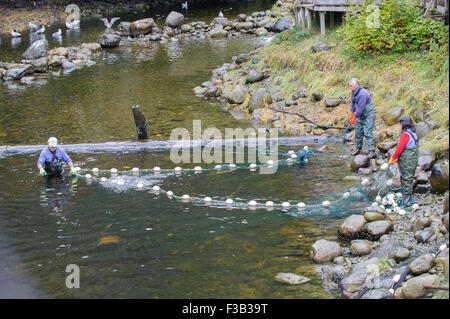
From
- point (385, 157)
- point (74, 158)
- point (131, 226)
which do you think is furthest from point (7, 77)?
point (385, 157)

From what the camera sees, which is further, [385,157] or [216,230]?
[385,157]

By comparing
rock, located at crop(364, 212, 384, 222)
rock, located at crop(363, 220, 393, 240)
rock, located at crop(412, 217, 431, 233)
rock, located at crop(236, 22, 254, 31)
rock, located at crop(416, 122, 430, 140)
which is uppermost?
rock, located at crop(236, 22, 254, 31)

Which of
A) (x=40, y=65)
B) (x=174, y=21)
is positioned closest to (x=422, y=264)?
(x=40, y=65)

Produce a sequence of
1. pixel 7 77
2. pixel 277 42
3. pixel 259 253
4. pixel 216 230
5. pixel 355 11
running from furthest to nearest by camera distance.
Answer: pixel 7 77
pixel 277 42
pixel 355 11
pixel 216 230
pixel 259 253

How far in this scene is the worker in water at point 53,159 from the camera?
13148 millimetres

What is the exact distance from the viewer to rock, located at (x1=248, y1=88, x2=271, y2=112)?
18414 mm

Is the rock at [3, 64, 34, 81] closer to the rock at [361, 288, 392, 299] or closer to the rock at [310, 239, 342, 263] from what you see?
the rock at [310, 239, 342, 263]

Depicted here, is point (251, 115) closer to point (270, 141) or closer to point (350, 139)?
point (270, 141)

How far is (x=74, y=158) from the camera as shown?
15062mm

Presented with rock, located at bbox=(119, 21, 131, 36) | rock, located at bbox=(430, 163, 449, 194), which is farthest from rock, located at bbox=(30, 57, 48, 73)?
rock, located at bbox=(430, 163, 449, 194)

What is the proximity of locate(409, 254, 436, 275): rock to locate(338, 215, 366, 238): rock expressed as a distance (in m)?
1.70

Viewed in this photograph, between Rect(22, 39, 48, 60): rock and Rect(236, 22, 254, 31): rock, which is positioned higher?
Rect(236, 22, 254, 31): rock

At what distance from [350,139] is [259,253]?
20.2ft

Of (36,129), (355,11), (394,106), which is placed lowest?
(36,129)
